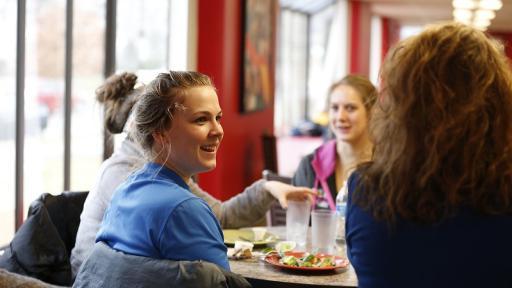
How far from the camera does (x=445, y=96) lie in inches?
60.6

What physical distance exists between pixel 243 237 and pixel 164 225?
103 centimetres

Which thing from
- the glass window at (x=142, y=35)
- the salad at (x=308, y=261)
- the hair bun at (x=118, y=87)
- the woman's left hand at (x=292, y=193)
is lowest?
the salad at (x=308, y=261)

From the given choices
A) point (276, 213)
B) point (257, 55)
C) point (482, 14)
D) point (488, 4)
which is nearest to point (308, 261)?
point (276, 213)

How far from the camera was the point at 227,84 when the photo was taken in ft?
17.6

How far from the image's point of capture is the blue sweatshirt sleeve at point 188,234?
1.75 meters

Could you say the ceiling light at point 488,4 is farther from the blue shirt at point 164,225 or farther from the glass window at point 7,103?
the blue shirt at point 164,225

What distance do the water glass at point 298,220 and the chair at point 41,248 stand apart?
2.53ft

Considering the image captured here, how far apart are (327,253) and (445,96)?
1.18 meters

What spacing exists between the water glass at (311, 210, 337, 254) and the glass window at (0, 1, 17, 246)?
143 centimetres

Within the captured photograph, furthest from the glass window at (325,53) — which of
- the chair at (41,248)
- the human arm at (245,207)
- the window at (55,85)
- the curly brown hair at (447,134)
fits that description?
the curly brown hair at (447,134)

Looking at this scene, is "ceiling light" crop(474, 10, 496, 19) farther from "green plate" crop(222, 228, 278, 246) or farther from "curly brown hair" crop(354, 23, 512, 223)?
"curly brown hair" crop(354, 23, 512, 223)

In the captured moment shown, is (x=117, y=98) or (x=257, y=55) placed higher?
(x=257, y=55)

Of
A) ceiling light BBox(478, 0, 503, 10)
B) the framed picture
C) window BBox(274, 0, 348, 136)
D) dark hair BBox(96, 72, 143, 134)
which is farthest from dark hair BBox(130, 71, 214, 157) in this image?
window BBox(274, 0, 348, 136)

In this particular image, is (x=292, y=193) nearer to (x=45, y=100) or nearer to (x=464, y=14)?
(x=45, y=100)
